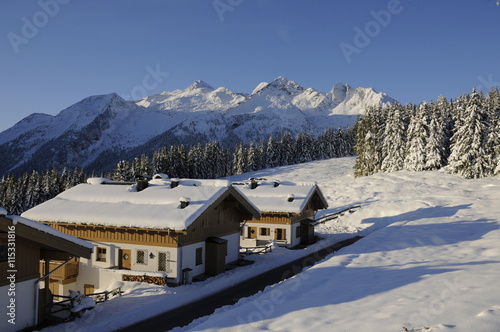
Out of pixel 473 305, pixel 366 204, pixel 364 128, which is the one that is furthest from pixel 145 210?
pixel 364 128

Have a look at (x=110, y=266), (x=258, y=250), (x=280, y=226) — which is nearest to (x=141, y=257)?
(x=110, y=266)

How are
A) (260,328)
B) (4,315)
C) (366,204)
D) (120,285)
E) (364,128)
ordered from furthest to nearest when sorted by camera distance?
1. (364,128)
2. (366,204)
3. (120,285)
4. (4,315)
5. (260,328)

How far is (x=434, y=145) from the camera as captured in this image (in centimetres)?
6862

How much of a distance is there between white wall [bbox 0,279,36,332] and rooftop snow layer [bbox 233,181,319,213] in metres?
21.7

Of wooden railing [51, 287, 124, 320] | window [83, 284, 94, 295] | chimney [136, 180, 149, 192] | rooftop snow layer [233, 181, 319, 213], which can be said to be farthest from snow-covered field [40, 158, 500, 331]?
chimney [136, 180, 149, 192]

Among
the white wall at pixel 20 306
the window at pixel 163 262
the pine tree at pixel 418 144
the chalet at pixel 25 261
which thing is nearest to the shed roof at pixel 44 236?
the chalet at pixel 25 261

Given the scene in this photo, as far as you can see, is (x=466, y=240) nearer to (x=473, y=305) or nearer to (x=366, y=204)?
(x=473, y=305)

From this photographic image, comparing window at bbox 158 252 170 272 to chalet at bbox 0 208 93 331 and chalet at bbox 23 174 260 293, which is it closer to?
chalet at bbox 23 174 260 293

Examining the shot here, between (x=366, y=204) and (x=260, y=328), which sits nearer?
(x=260, y=328)

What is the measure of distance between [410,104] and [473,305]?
8406 cm

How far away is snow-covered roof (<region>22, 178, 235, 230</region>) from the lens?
22578mm

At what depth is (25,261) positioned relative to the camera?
14.7 m

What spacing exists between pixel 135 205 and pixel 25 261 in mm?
10303

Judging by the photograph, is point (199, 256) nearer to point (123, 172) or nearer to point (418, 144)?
point (418, 144)
